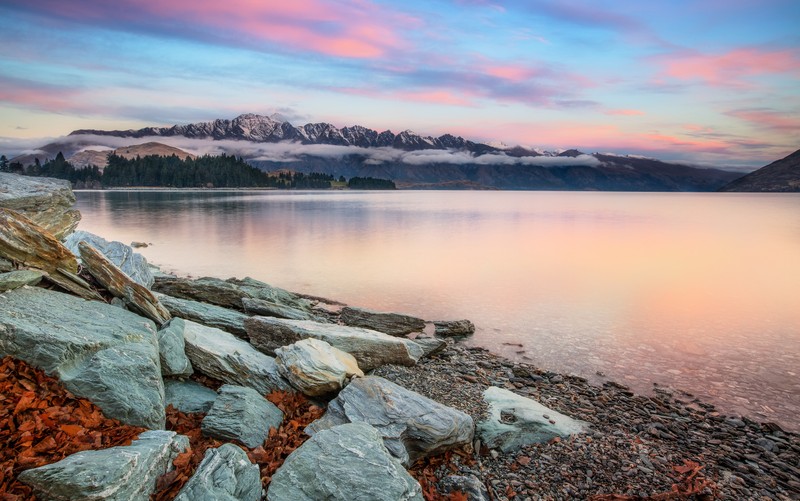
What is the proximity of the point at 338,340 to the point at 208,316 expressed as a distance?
4574 millimetres

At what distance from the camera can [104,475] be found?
18.3 feet

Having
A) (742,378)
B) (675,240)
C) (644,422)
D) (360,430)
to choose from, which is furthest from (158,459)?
(675,240)

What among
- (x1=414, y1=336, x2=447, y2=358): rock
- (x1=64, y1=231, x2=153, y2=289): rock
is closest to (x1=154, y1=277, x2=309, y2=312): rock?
(x1=64, y1=231, x2=153, y2=289): rock

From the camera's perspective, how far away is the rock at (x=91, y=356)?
7434mm

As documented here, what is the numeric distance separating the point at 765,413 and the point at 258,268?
95.9 feet

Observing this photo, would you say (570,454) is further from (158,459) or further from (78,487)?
(78,487)

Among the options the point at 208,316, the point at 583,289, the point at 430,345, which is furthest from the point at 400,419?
the point at 583,289

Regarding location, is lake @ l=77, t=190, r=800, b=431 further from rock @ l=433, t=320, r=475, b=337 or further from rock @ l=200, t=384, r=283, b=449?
rock @ l=200, t=384, r=283, b=449

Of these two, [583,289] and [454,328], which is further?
[583,289]

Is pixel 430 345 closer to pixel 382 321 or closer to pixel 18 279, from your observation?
pixel 382 321

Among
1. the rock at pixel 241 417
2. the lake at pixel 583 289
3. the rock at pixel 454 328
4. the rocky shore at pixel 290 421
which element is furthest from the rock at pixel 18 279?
the lake at pixel 583 289

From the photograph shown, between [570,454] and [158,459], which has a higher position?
[158,459]

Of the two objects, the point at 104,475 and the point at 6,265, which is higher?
the point at 6,265

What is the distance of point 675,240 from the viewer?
59438mm
